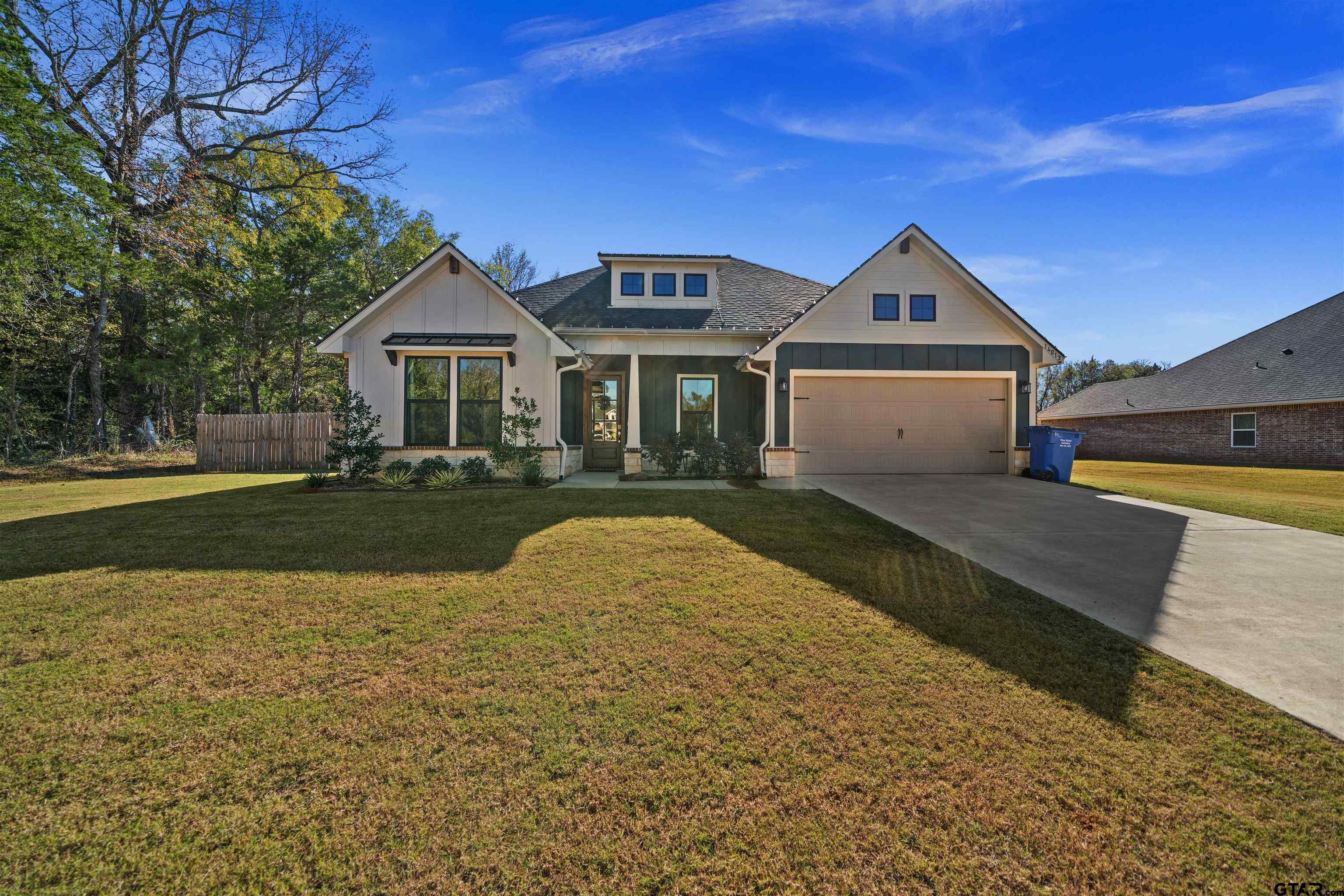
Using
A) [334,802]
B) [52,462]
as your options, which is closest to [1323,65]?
[334,802]

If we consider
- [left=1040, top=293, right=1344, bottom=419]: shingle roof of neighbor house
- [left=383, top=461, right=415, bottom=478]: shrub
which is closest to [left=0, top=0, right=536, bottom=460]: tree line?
[left=383, top=461, right=415, bottom=478]: shrub

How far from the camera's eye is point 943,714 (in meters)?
2.34

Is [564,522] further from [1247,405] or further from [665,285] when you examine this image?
[1247,405]

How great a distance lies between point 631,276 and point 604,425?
420 cm

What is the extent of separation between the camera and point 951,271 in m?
11.8

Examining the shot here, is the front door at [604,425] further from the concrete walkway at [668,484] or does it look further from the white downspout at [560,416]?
the concrete walkway at [668,484]

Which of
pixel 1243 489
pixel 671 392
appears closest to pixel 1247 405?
pixel 1243 489

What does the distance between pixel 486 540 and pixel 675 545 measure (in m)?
2.12

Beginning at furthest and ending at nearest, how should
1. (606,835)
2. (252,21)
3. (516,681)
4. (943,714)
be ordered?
1. (252,21)
2. (516,681)
3. (943,714)
4. (606,835)

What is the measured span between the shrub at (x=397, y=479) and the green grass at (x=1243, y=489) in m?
13.7

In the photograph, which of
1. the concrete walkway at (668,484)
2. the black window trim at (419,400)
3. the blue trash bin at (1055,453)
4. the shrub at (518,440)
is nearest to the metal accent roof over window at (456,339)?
the black window trim at (419,400)

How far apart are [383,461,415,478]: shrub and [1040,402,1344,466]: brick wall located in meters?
28.3

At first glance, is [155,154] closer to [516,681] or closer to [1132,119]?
[516,681]

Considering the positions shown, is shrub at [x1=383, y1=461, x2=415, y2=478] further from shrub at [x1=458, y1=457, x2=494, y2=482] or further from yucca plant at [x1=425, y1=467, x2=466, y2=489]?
shrub at [x1=458, y1=457, x2=494, y2=482]
